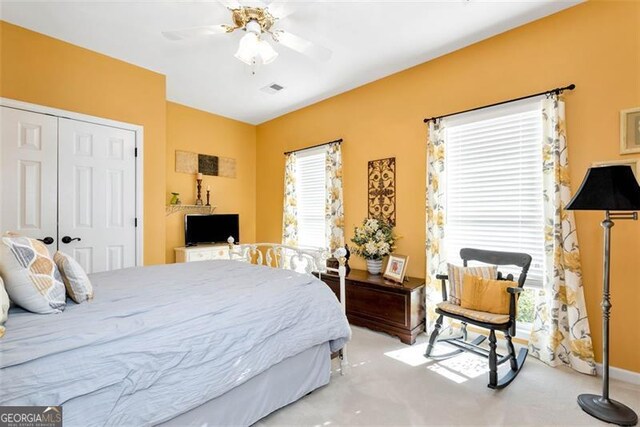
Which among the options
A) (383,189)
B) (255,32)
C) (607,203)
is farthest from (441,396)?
(255,32)

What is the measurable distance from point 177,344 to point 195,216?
11.2ft

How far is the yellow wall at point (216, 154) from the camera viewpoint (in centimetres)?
452

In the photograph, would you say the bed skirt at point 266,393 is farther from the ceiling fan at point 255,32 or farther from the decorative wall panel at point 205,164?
the decorative wall panel at point 205,164

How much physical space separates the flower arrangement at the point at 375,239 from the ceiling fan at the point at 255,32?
6.31 feet

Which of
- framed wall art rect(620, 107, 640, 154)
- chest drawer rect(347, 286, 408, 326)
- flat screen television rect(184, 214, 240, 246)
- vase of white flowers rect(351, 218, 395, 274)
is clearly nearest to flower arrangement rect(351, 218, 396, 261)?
vase of white flowers rect(351, 218, 395, 274)

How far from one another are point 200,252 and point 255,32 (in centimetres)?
305

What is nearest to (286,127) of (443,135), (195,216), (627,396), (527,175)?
(195,216)

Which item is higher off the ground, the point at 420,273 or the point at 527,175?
the point at 527,175

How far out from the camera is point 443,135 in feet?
10.5

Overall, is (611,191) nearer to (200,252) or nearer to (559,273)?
(559,273)

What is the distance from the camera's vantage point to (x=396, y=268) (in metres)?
3.31

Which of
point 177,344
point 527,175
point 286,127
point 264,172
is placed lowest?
point 177,344

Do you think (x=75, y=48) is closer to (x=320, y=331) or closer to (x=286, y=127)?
(x=286, y=127)

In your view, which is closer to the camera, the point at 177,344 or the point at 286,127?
the point at 177,344
